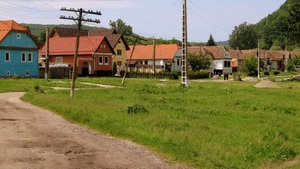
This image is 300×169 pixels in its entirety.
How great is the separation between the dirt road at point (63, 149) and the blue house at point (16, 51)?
37.9 metres

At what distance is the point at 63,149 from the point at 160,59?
234 ft

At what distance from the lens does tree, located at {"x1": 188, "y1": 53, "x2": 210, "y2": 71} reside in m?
83.1

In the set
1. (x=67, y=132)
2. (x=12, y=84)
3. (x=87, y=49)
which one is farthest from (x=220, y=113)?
(x=87, y=49)

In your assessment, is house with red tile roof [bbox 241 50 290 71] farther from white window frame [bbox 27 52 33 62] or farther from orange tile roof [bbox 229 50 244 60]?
white window frame [bbox 27 52 33 62]

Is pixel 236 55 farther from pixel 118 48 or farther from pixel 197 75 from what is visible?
pixel 118 48

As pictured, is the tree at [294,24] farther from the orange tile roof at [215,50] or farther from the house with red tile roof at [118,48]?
the orange tile roof at [215,50]

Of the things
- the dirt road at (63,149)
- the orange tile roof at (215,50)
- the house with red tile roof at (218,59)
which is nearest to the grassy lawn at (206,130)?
the dirt road at (63,149)

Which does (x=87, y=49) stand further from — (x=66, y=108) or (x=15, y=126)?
(x=15, y=126)

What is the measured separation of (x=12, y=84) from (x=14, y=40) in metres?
17.7

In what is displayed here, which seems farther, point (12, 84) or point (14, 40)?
point (14, 40)

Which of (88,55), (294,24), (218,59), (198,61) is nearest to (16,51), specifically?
(88,55)

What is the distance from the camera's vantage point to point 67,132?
15.0m

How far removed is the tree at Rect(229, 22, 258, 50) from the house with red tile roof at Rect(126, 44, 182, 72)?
9491cm

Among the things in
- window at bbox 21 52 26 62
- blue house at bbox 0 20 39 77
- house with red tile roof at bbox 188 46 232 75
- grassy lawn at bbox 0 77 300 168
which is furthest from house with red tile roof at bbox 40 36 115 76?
grassy lawn at bbox 0 77 300 168
